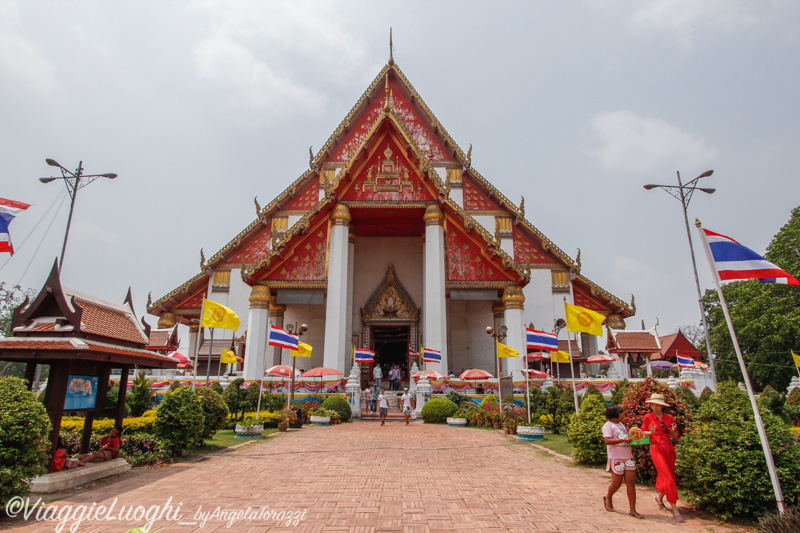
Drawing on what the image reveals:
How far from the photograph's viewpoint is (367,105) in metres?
24.0

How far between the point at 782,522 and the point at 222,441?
31.9 feet

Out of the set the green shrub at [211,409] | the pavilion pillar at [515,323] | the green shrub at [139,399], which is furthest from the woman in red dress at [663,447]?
the pavilion pillar at [515,323]

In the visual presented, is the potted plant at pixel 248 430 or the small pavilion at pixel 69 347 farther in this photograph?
the potted plant at pixel 248 430

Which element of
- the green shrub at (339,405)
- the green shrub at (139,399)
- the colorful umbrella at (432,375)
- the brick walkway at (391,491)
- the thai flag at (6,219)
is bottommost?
the brick walkway at (391,491)

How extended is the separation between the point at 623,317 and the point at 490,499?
59.3 feet

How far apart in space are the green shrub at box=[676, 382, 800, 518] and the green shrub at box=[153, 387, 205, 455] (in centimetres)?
733

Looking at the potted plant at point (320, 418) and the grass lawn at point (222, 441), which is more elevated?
the potted plant at point (320, 418)

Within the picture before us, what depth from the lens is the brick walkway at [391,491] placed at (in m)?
4.60

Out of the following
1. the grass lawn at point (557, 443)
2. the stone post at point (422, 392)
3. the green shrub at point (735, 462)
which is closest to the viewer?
the green shrub at point (735, 462)

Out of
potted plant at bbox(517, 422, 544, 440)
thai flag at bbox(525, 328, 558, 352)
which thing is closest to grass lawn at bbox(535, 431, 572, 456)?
potted plant at bbox(517, 422, 544, 440)

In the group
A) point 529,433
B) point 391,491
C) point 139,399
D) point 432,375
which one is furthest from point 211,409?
point 432,375

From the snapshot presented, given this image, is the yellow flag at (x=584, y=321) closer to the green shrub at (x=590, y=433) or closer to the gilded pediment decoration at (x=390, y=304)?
the green shrub at (x=590, y=433)

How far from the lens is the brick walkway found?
4602mm

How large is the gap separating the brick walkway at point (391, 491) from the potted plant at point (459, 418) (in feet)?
15.6
